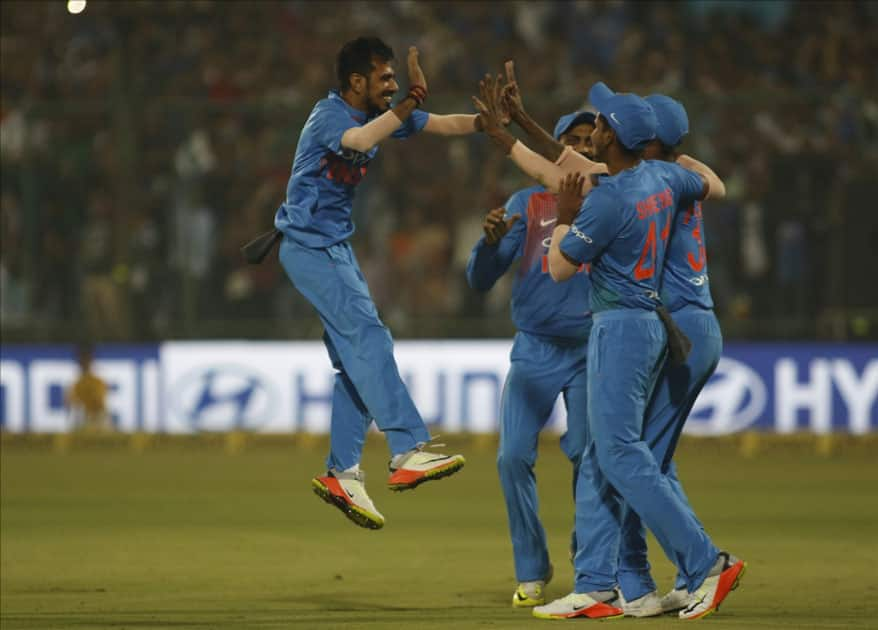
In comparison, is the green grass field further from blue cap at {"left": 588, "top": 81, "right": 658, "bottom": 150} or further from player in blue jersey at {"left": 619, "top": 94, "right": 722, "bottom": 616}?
blue cap at {"left": 588, "top": 81, "right": 658, "bottom": 150}

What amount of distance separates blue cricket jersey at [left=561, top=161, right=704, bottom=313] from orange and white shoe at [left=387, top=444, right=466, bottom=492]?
106 centimetres

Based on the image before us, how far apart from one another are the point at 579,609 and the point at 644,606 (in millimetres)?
334

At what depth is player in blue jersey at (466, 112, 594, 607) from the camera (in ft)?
29.9

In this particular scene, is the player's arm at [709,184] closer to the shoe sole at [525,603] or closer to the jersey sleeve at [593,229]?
the jersey sleeve at [593,229]

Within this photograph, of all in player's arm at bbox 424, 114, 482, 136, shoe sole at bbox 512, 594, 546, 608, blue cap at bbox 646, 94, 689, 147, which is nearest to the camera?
blue cap at bbox 646, 94, 689, 147

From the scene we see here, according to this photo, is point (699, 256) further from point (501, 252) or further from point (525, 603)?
point (525, 603)

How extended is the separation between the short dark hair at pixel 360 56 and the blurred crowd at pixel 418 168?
1039 centimetres

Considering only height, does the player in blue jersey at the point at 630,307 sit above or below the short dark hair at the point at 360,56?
below

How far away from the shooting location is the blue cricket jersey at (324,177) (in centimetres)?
839

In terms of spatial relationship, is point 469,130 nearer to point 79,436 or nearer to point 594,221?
point 594,221

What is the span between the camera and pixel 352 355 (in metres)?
8.48

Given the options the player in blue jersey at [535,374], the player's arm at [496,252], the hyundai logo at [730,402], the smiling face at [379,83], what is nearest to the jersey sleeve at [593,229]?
the player's arm at [496,252]

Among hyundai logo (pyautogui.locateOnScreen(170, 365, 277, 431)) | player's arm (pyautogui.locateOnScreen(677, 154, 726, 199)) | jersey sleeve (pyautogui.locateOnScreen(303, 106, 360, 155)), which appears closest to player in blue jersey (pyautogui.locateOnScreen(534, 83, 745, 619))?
player's arm (pyautogui.locateOnScreen(677, 154, 726, 199))

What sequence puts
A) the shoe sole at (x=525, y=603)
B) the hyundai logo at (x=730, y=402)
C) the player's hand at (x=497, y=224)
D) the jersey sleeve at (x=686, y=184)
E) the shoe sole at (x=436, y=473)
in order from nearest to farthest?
the shoe sole at (x=436, y=473) → the jersey sleeve at (x=686, y=184) → the player's hand at (x=497, y=224) → the shoe sole at (x=525, y=603) → the hyundai logo at (x=730, y=402)
